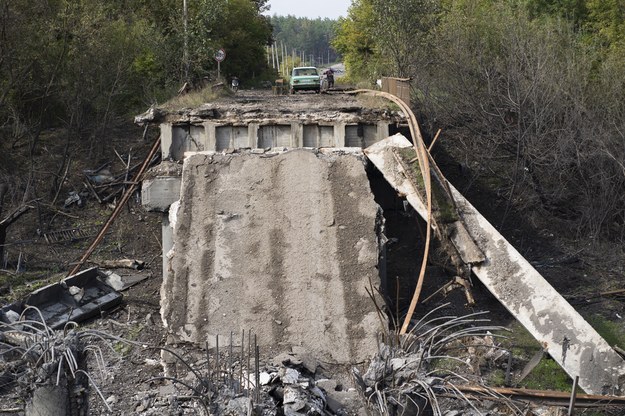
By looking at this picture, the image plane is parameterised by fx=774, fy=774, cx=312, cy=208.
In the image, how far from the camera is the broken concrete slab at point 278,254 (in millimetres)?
9594

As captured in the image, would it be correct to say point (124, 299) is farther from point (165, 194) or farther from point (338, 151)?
point (338, 151)

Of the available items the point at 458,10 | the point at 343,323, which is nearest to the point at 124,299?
the point at 343,323

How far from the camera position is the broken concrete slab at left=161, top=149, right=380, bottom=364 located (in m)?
9.59

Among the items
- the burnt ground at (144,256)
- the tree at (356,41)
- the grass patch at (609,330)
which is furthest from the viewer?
the tree at (356,41)

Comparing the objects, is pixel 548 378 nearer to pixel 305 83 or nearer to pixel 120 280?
pixel 120 280

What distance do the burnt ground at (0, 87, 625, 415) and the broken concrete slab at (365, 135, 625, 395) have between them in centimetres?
63

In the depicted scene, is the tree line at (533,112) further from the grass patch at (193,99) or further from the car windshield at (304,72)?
the car windshield at (304,72)

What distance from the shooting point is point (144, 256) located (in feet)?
49.1

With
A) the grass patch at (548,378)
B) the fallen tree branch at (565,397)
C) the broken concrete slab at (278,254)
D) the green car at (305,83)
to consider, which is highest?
the green car at (305,83)

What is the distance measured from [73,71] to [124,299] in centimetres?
964

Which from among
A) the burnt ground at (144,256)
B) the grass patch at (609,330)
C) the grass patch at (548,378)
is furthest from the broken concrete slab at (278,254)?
the grass patch at (609,330)

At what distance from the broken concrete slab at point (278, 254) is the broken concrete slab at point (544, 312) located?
1273 mm

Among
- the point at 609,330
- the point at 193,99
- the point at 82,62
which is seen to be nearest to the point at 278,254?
the point at 609,330

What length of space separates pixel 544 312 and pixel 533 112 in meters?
8.27
